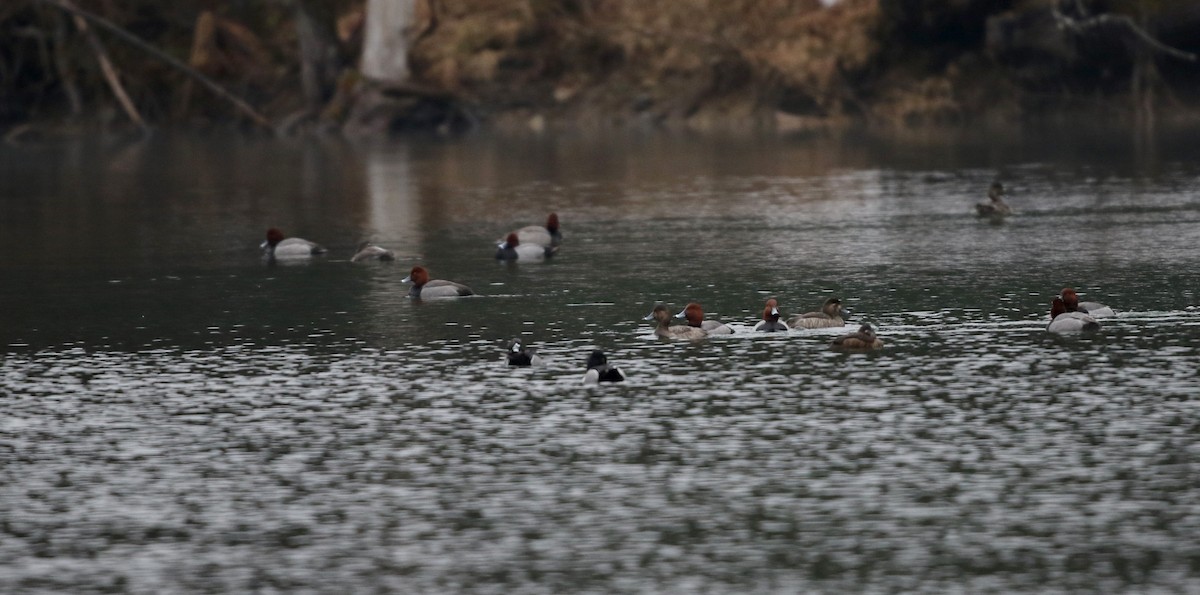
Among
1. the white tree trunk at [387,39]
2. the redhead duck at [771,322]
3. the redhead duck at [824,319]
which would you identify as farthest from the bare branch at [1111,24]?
the redhead duck at [771,322]

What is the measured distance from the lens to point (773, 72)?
255 feet

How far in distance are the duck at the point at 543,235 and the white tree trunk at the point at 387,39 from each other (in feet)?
150

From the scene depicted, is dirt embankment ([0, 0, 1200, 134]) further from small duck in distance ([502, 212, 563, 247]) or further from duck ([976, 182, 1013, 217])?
small duck in distance ([502, 212, 563, 247])

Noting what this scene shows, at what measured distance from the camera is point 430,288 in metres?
27.2

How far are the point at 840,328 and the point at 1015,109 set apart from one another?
54055 millimetres

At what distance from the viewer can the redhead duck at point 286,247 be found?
32.8 meters

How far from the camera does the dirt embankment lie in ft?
241

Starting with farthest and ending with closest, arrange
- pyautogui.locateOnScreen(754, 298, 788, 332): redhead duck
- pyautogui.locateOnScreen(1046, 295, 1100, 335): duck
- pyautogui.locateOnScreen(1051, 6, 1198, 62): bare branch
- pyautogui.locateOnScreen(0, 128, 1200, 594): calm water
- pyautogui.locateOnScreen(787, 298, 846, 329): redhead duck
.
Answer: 1. pyautogui.locateOnScreen(1051, 6, 1198, 62): bare branch
2. pyautogui.locateOnScreen(787, 298, 846, 329): redhead duck
3. pyautogui.locateOnScreen(754, 298, 788, 332): redhead duck
4. pyautogui.locateOnScreen(1046, 295, 1100, 335): duck
5. pyautogui.locateOnScreen(0, 128, 1200, 594): calm water

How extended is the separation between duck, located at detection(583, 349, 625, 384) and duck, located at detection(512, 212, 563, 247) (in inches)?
505

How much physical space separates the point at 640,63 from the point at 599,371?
62161 mm

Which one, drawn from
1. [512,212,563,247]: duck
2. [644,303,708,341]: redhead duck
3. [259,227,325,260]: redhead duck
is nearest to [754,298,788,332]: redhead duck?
[644,303,708,341]: redhead duck

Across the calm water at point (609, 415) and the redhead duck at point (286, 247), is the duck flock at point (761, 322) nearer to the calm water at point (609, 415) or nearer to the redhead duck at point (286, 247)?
the calm water at point (609, 415)

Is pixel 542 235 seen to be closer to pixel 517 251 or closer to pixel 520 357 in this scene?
pixel 517 251

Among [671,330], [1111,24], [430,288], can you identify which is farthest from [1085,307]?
[1111,24]
